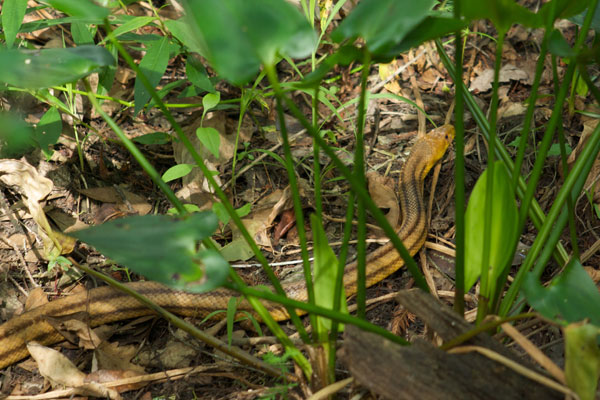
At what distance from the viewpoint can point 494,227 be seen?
187 centimetres

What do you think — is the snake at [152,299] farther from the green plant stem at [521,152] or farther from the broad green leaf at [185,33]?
the broad green leaf at [185,33]

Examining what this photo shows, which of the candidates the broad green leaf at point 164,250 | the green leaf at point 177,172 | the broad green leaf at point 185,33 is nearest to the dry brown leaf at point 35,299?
the green leaf at point 177,172

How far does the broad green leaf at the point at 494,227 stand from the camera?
1831 mm

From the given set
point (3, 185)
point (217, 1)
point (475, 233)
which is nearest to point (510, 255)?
point (475, 233)

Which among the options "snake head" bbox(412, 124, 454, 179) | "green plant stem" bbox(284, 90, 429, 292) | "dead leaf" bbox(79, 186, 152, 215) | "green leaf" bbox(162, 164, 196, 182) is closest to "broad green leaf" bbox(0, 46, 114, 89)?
"green plant stem" bbox(284, 90, 429, 292)

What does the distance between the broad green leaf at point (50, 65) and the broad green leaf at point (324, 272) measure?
2.84 ft

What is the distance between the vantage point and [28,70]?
4.88 feet

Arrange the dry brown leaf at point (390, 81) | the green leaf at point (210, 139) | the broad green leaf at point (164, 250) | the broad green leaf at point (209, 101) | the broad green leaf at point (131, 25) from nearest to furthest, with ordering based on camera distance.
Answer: the broad green leaf at point (164, 250) → the broad green leaf at point (131, 25) → the green leaf at point (210, 139) → the broad green leaf at point (209, 101) → the dry brown leaf at point (390, 81)

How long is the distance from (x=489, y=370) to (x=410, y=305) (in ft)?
1.02

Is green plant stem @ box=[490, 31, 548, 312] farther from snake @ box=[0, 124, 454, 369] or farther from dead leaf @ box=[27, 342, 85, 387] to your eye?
dead leaf @ box=[27, 342, 85, 387]

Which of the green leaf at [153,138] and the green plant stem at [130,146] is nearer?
the green plant stem at [130,146]

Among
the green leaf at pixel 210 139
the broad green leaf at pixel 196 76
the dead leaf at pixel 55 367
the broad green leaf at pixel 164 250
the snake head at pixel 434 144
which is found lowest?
the dead leaf at pixel 55 367

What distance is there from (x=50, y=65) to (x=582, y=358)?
1673mm

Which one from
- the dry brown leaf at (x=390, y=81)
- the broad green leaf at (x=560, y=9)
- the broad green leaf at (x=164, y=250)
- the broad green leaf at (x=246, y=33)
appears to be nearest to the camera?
the broad green leaf at (x=246, y=33)
